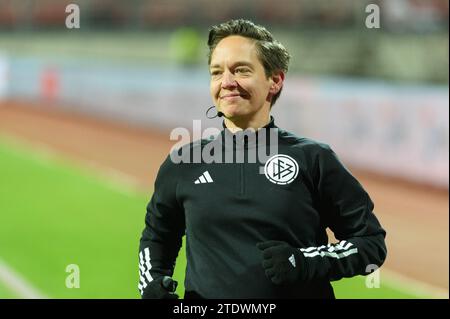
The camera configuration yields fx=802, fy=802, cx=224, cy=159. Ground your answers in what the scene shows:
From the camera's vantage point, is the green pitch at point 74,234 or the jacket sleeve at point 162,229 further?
the green pitch at point 74,234

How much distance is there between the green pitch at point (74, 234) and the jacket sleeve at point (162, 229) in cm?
415

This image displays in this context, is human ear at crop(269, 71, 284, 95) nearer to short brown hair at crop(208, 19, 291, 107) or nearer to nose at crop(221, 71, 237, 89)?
short brown hair at crop(208, 19, 291, 107)

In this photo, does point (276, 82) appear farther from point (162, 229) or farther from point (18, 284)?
point (18, 284)

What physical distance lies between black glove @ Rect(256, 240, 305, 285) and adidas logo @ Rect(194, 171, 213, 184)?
33 cm

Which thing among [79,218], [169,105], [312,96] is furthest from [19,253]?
[169,105]

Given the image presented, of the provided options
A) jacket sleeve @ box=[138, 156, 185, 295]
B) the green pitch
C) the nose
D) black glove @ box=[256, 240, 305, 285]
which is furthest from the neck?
the green pitch

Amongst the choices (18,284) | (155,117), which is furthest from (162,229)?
(155,117)

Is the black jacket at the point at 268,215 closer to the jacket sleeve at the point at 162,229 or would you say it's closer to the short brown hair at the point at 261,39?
the jacket sleeve at the point at 162,229

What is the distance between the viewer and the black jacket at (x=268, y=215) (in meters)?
3.14

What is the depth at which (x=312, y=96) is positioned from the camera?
684 inches

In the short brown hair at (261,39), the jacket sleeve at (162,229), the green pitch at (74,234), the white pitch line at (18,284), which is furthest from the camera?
the green pitch at (74,234)

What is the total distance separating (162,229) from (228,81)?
28.2 inches

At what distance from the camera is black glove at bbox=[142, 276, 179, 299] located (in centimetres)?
325

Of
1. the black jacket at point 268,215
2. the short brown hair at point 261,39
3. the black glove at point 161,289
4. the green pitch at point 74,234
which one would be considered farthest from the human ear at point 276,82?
the green pitch at point 74,234
